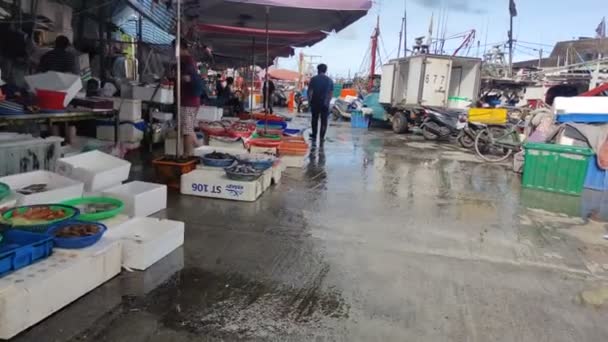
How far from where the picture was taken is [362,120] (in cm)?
1711

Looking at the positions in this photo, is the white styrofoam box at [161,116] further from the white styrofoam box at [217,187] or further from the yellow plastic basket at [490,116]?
the yellow plastic basket at [490,116]

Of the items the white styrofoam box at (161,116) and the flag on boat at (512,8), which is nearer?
the white styrofoam box at (161,116)

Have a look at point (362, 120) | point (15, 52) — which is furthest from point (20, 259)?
point (362, 120)

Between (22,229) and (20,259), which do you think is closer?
(20,259)

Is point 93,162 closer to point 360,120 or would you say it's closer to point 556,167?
point 556,167

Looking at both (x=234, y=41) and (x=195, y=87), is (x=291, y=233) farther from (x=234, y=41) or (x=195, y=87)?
(x=234, y=41)

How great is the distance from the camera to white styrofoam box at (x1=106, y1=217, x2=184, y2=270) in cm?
305

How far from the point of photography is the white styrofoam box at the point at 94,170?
4.25m

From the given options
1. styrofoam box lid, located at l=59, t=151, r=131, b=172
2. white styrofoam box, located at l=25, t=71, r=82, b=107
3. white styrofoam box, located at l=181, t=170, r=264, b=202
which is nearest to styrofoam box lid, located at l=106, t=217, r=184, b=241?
styrofoam box lid, located at l=59, t=151, r=131, b=172

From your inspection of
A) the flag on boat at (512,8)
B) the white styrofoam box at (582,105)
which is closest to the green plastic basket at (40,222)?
the white styrofoam box at (582,105)

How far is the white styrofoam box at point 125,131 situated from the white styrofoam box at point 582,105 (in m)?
7.37

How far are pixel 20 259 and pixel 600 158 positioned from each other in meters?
7.33

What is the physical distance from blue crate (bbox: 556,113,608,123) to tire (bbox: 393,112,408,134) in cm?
797

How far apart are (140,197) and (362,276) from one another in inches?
88.4
